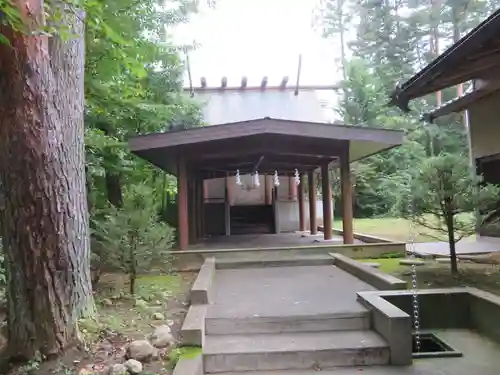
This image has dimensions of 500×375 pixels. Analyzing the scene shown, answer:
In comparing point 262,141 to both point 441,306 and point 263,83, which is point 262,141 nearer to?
point 441,306

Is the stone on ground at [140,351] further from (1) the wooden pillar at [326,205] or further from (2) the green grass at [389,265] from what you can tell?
(1) the wooden pillar at [326,205]

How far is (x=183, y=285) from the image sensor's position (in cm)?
687

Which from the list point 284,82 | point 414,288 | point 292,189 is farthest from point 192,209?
point 284,82

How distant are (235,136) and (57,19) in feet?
18.3

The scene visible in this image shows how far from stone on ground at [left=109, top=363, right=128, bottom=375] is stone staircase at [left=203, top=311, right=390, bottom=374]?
31.5 inches

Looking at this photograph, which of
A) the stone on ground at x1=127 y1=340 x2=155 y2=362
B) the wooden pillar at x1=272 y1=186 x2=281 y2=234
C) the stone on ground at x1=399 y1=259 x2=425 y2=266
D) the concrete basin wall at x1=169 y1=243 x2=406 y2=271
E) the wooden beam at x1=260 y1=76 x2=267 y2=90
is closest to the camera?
the stone on ground at x1=127 y1=340 x2=155 y2=362

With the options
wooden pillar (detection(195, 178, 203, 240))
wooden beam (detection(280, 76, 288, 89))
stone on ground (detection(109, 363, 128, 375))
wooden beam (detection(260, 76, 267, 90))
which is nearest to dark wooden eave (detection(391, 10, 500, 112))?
stone on ground (detection(109, 363, 128, 375))

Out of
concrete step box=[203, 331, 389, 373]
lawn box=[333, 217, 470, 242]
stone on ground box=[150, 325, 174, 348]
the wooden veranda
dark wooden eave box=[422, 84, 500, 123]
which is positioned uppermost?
dark wooden eave box=[422, 84, 500, 123]

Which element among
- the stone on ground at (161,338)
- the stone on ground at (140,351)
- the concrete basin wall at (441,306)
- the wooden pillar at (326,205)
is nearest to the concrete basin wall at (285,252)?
the wooden pillar at (326,205)

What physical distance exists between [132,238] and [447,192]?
4.23m

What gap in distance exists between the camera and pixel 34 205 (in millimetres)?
3529

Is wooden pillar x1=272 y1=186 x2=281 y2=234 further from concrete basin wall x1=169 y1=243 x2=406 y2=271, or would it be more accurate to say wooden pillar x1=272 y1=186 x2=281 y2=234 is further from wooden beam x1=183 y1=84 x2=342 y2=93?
wooden beam x1=183 y1=84 x2=342 y2=93

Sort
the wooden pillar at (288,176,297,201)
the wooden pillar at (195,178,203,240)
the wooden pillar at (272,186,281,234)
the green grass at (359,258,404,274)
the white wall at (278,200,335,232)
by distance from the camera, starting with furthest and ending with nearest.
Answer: the wooden pillar at (288,176,297,201) < the white wall at (278,200,335,232) < the wooden pillar at (272,186,281,234) < the wooden pillar at (195,178,203,240) < the green grass at (359,258,404,274)

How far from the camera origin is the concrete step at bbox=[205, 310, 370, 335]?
457cm
